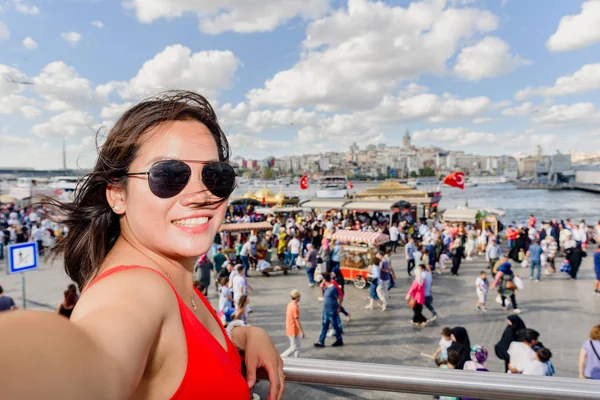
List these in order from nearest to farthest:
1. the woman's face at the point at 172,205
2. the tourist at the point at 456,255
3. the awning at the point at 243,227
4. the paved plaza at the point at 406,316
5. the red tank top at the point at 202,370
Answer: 1. the red tank top at the point at 202,370
2. the woman's face at the point at 172,205
3. the paved plaza at the point at 406,316
4. the tourist at the point at 456,255
5. the awning at the point at 243,227

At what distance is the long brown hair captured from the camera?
105 cm

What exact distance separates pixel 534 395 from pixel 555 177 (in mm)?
121400

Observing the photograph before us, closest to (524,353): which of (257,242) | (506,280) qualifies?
(506,280)

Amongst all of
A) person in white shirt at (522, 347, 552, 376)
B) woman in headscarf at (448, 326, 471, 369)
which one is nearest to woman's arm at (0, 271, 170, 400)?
woman in headscarf at (448, 326, 471, 369)

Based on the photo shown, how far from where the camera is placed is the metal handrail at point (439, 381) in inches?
40.1

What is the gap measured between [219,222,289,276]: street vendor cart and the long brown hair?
11.1 meters

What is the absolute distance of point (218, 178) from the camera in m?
1.12

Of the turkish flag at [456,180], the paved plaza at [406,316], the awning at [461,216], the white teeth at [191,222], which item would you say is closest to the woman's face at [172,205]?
the white teeth at [191,222]

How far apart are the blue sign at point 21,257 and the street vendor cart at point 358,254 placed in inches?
288

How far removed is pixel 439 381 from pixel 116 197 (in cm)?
105

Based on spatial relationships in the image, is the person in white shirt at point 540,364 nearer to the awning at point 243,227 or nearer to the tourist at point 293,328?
the tourist at point 293,328

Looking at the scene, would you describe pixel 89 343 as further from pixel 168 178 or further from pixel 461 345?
pixel 461 345

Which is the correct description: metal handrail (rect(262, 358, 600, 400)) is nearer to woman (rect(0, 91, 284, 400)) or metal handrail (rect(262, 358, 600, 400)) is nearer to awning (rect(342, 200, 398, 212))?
woman (rect(0, 91, 284, 400))

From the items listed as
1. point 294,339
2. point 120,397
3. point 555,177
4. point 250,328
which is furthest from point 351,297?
point 555,177
